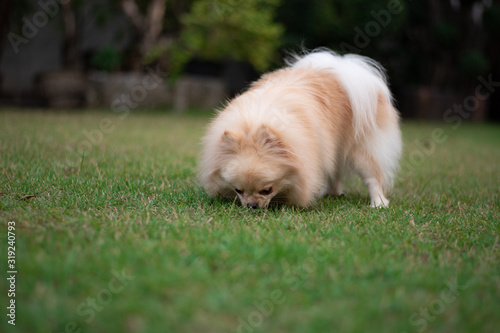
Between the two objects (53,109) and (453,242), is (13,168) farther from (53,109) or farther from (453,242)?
(53,109)

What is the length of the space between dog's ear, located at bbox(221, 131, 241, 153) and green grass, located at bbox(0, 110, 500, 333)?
41 centimetres

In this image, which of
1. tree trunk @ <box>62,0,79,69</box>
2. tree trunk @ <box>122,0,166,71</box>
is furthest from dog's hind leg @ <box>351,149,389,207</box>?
tree trunk @ <box>62,0,79,69</box>

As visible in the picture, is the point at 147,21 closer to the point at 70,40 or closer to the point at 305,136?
the point at 70,40

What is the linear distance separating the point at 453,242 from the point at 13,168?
3.34m

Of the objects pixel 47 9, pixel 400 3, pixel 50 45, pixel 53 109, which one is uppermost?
pixel 400 3

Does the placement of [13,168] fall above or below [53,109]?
above

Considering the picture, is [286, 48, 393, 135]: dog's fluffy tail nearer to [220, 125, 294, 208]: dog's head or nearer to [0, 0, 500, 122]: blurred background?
[220, 125, 294, 208]: dog's head

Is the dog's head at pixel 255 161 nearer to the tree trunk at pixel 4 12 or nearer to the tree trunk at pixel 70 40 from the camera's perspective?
the tree trunk at pixel 4 12

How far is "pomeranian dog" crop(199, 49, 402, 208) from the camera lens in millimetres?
2955

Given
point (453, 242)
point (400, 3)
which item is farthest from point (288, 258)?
point (400, 3)

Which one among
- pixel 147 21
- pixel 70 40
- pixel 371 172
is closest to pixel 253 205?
pixel 371 172

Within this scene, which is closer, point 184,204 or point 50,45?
point 184,204

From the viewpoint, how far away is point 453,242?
8.66ft

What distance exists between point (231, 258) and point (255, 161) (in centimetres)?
91
